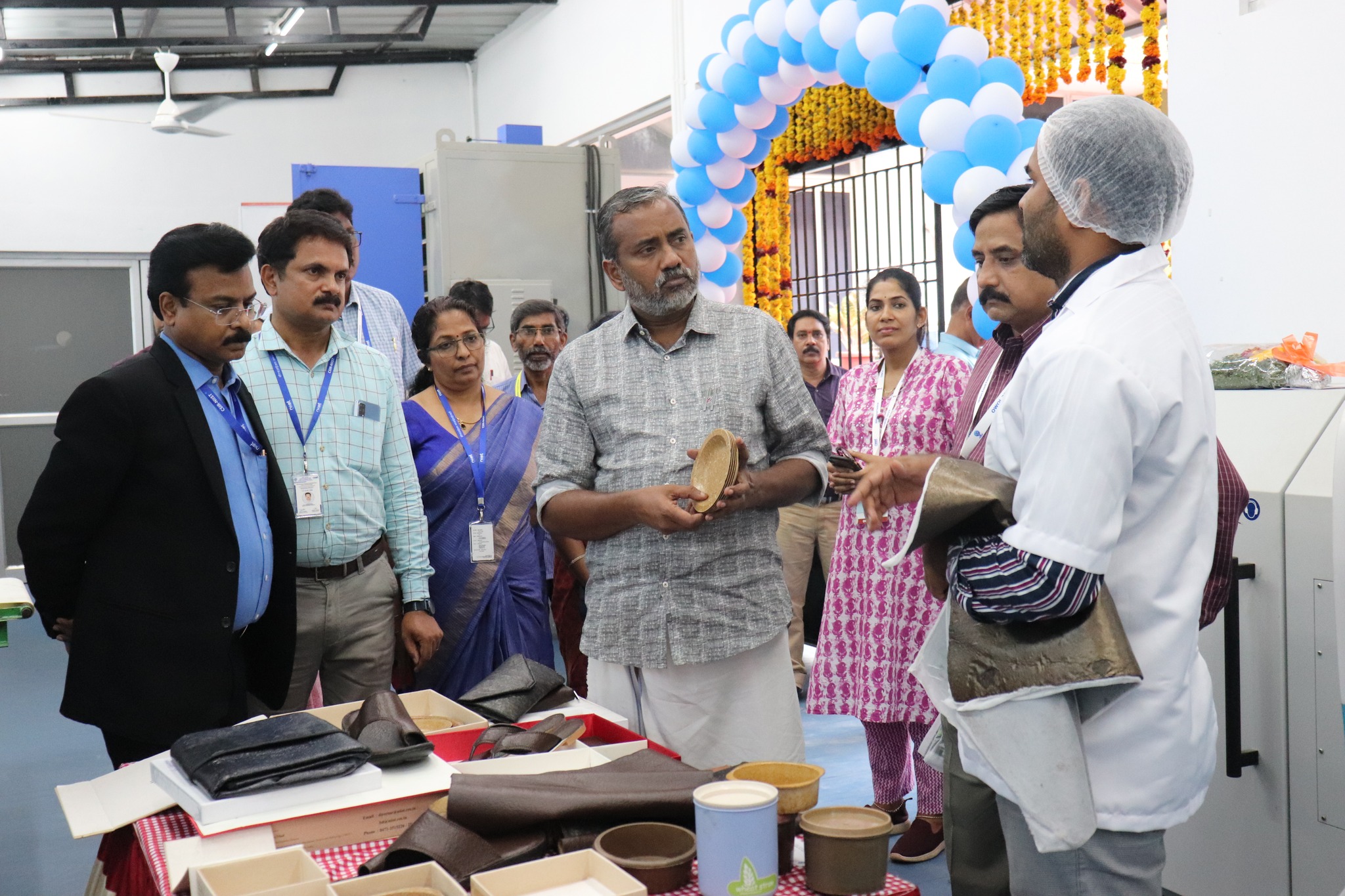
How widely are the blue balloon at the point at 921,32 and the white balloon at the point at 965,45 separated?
4cm

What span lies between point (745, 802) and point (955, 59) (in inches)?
124

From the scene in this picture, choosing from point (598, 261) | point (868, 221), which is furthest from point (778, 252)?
point (598, 261)

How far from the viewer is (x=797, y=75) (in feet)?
15.4

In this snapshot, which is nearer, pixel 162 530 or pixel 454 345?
pixel 162 530

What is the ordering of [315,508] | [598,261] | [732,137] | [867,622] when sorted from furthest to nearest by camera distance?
[598,261] < [732,137] < [867,622] < [315,508]

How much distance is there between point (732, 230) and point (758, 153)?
40 centimetres

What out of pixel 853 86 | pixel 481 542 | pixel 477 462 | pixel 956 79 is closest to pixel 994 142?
pixel 956 79

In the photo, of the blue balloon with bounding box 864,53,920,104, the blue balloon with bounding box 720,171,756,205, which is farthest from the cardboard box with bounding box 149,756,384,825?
the blue balloon with bounding box 720,171,756,205

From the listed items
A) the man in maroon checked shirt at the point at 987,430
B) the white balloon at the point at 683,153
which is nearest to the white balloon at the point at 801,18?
the white balloon at the point at 683,153

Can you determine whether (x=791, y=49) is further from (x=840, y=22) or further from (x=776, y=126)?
(x=776, y=126)

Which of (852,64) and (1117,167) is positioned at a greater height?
(852,64)

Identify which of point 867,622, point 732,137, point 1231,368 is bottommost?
point 867,622

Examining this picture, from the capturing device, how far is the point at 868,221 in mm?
6117

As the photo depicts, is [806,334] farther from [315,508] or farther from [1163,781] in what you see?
[1163,781]
